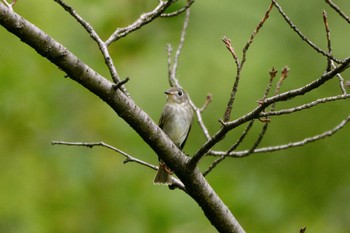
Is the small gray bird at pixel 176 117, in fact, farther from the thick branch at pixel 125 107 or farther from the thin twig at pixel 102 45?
the thin twig at pixel 102 45

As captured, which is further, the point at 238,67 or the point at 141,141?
the point at 141,141

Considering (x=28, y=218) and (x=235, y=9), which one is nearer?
(x=28, y=218)

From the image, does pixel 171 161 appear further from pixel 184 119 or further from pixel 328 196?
pixel 328 196

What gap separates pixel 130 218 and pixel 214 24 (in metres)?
2.72

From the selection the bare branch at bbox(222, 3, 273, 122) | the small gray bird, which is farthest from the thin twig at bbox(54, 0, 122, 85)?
the small gray bird

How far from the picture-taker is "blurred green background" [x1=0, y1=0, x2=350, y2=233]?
6.01 m

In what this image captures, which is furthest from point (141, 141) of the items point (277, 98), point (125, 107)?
point (277, 98)

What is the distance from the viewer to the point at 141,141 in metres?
6.74

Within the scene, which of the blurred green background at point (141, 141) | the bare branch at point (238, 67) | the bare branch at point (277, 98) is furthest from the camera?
the blurred green background at point (141, 141)

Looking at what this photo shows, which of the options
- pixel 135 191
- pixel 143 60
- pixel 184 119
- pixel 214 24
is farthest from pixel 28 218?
pixel 214 24

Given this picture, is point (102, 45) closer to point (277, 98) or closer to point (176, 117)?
A: point (277, 98)

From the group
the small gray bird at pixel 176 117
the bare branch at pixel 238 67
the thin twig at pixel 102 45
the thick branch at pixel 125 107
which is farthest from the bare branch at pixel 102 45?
the small gray bird at pixel 176 117

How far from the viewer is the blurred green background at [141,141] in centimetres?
601

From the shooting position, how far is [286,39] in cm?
785
